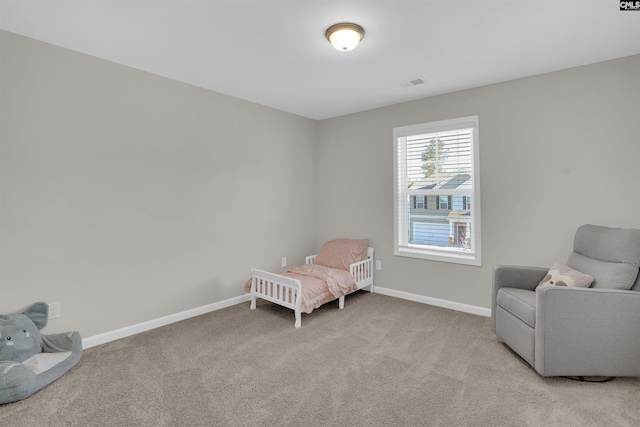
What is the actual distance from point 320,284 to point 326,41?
231 cm

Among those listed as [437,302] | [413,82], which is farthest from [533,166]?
[437,302]

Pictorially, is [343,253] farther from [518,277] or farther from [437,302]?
[518,277]

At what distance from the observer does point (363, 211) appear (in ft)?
14.2

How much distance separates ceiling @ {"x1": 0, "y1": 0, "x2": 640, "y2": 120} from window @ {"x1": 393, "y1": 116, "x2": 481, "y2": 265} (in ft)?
1.99

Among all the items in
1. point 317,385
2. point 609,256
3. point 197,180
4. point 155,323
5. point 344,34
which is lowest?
point 317,385

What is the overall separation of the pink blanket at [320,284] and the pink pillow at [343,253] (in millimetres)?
109

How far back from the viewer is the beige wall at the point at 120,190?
2.33 meters

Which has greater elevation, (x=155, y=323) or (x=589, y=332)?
(x=589, y=332)

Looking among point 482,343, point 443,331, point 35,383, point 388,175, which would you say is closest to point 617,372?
point 482,343

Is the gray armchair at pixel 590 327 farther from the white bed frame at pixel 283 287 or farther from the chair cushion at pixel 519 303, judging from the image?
the white bed frame at pixel 283 287

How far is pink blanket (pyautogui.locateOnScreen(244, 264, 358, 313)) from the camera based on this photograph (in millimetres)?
3186

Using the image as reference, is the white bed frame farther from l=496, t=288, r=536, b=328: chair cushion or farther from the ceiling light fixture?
the ceiling light fixture

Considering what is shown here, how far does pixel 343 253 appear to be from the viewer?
13.0 feet

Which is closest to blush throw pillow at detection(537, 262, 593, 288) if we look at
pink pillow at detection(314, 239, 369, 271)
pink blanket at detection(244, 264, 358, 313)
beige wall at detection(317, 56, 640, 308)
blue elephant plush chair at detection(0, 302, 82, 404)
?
beige wall at detection(317, 56, 640, 308)
